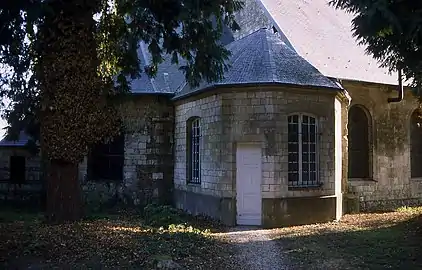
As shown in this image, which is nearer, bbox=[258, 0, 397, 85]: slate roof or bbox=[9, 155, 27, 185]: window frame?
bbox=[258, 0, 397, 85]: slate roof

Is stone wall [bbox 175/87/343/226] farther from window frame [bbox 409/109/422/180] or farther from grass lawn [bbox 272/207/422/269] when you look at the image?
window frame [bbox 409/109/422/180]

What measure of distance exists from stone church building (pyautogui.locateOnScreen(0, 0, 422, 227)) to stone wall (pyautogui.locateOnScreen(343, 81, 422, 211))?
0.04 metres

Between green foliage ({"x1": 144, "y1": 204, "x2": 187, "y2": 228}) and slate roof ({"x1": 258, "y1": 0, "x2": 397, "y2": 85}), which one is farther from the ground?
slate roof ({"x1": 258, "y1": 0, "x2": 397, "y2": 85})

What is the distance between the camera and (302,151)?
540 inches

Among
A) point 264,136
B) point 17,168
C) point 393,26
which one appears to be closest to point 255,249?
point 264,136

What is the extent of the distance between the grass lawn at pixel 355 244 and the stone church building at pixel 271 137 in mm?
1364

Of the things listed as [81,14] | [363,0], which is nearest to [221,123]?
[81,14]

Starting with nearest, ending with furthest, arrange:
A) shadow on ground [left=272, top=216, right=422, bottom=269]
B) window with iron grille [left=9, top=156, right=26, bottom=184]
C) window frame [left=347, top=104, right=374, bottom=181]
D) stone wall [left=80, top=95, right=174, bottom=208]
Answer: shadow on ground [left=272, top=216, right=422, bottom=269], stone wall [left=80, top=95, right=174, bottom=208], window frame [left=347, top=104, right=374, bottom=181], window with iron grille [left=9, top=156, right=26, bottom=184]

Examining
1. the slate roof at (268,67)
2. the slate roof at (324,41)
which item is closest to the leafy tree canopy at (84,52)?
the slate roof at (268,67)

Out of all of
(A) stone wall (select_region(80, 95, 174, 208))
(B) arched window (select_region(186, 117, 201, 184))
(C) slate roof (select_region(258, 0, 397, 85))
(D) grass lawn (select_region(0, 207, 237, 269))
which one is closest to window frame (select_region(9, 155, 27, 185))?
(A) stone wall (select_region(80, 95, 174, 208))

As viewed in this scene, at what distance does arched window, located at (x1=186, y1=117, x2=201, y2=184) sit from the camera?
51.2 feet

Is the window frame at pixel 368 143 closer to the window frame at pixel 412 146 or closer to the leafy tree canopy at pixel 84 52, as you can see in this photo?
the window frame at pixel 412 146

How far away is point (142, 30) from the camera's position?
10.5 metres

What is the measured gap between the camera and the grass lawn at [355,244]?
8383 millimetres
